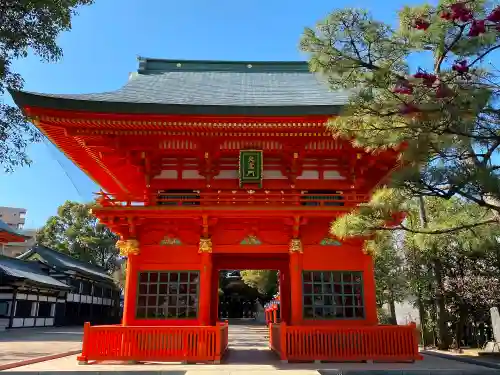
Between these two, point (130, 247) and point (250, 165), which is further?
point (250, 165)

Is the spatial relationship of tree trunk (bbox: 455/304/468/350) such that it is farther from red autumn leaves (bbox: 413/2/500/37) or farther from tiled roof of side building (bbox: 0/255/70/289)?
tiled roof of side building (bbox: 0/255/70/289)

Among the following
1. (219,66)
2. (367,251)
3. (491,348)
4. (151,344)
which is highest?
(219,66)

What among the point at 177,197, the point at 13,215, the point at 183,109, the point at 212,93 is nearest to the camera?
the point at 183,109

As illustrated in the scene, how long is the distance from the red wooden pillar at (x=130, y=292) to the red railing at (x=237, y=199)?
5.21 feet

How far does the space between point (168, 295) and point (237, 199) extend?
321 centimetres

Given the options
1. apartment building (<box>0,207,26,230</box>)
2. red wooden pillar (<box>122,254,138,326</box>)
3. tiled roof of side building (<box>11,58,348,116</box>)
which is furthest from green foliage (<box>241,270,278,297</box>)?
apartment building (<box>0,207,26,230</box>)

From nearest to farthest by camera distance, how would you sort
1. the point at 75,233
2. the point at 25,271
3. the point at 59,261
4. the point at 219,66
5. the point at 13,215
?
the point at 219,66 < the point at 25,271 < the point at 59,261 < the point at 75,233 < the point at 13,215

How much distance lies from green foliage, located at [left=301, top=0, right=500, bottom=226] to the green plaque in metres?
4.37

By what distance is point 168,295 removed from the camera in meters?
11.3

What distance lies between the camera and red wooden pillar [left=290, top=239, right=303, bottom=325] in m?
11.0

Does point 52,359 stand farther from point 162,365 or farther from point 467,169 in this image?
point 467,169

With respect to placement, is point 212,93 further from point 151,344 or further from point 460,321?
point 460,321

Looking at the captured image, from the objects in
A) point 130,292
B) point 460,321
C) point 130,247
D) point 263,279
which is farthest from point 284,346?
point 263,279

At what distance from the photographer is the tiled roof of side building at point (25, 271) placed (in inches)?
1049
